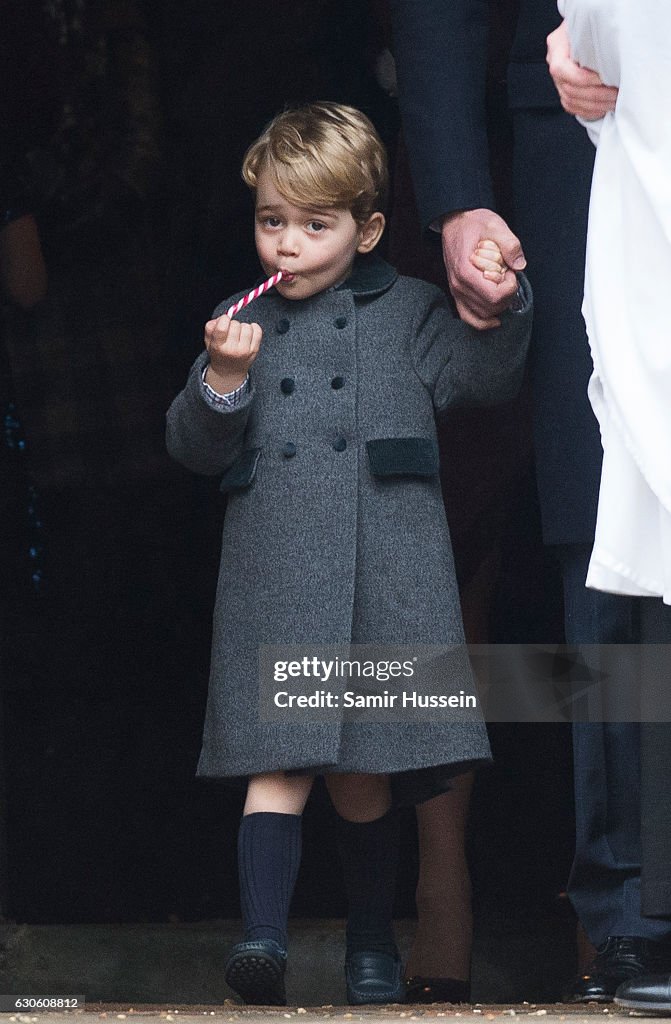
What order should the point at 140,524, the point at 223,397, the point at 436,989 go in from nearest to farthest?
the point at 223,397, the point at 436,989, the point at 140,524

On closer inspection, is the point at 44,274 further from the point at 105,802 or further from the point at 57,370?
the point at 105,802

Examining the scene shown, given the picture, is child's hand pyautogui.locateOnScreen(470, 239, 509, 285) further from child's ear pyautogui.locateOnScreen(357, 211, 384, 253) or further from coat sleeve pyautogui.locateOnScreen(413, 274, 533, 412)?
child's ear pyautogui.locateOnScreen(357, 211, 384, 253)

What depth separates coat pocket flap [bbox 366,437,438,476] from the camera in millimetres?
2889

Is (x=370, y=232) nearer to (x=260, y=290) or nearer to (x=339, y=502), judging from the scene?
(x=260, y=290)

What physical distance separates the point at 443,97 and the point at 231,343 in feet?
1.76

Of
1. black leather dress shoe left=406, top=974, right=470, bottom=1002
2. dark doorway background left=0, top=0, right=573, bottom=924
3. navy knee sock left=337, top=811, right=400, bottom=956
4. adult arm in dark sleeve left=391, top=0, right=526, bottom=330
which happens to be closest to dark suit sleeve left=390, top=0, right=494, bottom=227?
adult arm in dark sleeve left=391, top=0, right=526, bottom=330

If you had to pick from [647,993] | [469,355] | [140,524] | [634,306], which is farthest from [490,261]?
[140,524]

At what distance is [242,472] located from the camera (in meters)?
2.92

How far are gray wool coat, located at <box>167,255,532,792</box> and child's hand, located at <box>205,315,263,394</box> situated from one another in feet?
0.20

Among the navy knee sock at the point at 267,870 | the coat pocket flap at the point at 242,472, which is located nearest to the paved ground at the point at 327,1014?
the navy knee sock at the point at 267,870

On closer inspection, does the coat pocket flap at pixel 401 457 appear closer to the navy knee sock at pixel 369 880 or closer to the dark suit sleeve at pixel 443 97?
the dark suit sleeve at pixel 443 97

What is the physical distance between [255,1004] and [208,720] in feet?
1.52

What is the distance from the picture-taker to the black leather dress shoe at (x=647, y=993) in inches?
95.6

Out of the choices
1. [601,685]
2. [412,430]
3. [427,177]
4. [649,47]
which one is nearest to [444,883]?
[601,685]
